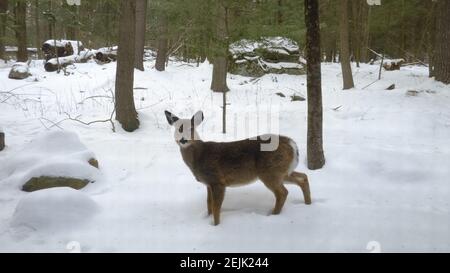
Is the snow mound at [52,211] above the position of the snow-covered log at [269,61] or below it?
below

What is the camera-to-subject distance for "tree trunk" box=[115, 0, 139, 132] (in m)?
8.80

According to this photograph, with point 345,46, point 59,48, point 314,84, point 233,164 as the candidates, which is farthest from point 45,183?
point 59,48

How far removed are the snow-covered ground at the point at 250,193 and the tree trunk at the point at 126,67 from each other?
417 mm

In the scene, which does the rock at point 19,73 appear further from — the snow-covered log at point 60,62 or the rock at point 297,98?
the rock at point 297,98

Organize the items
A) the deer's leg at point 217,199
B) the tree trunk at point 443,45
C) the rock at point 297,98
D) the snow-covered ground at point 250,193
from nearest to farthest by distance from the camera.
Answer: the snow-covered ground at point 250,193, the deer's leg at point 217,199, the tree trunk at point 443,45, the rock at point 297,98

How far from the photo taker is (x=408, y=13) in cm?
2181

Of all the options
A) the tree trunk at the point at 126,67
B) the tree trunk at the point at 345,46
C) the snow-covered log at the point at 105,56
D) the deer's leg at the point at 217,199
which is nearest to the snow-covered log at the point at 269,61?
the tree trunk at the point at 345,46

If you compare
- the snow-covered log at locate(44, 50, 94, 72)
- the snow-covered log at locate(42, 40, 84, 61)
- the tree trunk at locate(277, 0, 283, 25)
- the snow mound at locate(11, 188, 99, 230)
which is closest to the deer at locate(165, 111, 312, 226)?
the snow mound at locate(11, 188, 99, 230)

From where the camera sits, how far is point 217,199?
4.76m

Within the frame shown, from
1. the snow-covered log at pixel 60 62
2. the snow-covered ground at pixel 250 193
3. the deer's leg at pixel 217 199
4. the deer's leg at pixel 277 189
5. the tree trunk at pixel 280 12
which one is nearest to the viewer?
the snow-covered ground at pixel 250 193

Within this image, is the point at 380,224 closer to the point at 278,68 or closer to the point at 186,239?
the point at 186,239

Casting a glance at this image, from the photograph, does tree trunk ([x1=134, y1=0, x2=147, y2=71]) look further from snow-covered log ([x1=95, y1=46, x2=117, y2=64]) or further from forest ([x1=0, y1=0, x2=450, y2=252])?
snow-covered log ([x1=95, y1=46, x2=117, y2=64])

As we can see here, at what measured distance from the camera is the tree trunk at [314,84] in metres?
5.80
